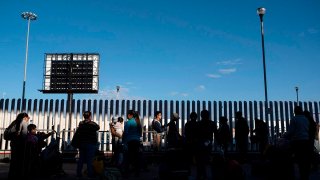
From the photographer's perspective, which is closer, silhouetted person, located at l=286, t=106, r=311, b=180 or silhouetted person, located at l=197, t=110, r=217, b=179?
silhouetted person, located at l=286, t=106, r=311, b=180

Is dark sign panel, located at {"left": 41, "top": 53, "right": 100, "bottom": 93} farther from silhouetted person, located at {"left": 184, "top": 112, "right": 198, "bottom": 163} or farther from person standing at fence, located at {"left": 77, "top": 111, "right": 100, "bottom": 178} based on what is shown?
silhouetted person, located at {"left": 184, "top": 112, "right": 198, "bottom": 163}

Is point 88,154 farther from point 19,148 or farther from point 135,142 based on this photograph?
point 19,148

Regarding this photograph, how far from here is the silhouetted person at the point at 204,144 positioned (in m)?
9.40

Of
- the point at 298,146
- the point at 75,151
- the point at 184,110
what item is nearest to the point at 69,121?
the point at 75,151

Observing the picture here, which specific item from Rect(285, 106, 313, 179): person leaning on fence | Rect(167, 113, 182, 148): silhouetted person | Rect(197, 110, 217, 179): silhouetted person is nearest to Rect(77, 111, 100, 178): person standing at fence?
Rect(167, 113, 182, 148): silhouetted person

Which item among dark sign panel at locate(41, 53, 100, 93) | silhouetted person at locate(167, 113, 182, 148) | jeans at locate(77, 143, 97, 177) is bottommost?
jeans at locate(77, 143, 97, 177)

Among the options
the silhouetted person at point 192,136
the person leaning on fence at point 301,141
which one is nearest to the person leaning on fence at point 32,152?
the silhouetted person at point 192,136

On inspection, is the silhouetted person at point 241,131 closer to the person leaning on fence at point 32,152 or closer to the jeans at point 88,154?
the jeans at point 88,154

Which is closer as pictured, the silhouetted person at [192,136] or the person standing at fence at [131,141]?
the silhouetted person at [192,136]

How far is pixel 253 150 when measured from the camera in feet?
60.2

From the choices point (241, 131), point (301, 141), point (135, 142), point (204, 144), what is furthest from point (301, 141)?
point (241, 131)

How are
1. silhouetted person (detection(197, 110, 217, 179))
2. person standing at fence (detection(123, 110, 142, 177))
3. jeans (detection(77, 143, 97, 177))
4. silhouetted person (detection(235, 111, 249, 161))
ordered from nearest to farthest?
jeans (detection(77, 143, 97, 177)), silhouetted person (detection(197, 110, 217, 179)), person standing at fence (detection(123, 110, 142, 177)), silhouetted person (detection(235, 111, 249, 161))

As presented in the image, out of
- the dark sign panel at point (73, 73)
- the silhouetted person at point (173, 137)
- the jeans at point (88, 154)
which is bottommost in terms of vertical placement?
the jeans at point (88, 154)

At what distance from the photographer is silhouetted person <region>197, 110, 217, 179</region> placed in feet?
30.8
